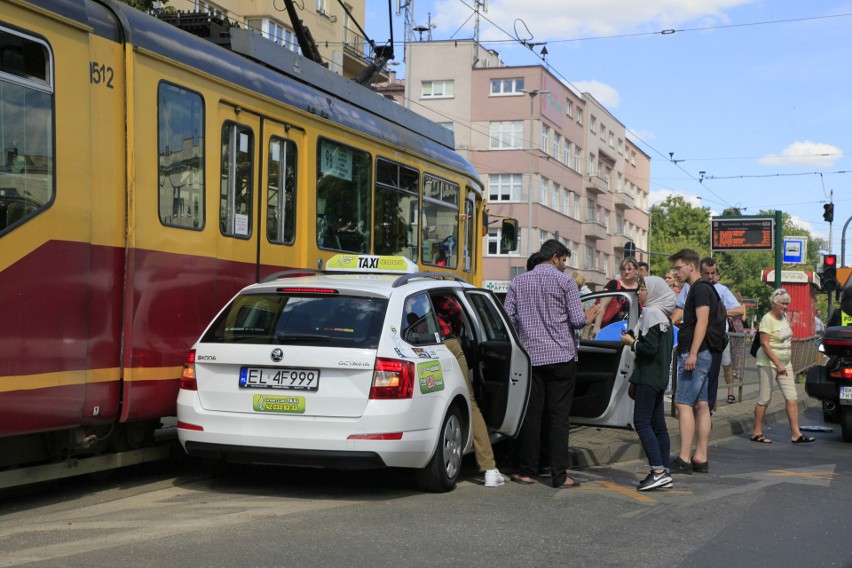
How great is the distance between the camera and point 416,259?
13.0 meters

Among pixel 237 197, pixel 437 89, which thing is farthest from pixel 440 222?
pixel 437 89

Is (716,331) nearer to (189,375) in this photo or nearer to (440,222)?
(440,222)

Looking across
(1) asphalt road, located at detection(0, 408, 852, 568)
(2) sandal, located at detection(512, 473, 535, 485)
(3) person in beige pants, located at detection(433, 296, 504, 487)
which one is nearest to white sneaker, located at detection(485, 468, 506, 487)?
(3) person in beige pants, located at detection(433, 296, 504, 487)

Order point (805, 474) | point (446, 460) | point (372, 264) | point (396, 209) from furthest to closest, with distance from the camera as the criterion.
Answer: point (396, 209), point (805, 474), point (372, 264), point (446, 460)

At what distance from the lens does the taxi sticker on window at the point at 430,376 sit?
25.2 feet

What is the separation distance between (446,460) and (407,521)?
1199mm

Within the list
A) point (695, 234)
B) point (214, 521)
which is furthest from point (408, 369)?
point (695, 234)

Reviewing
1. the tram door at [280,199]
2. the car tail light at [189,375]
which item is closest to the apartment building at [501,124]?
the tram door at [280,199]

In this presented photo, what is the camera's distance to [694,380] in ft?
32.3

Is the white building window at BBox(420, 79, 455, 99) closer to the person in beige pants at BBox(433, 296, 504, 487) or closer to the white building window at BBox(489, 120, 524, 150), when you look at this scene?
the white building window at BBox(489, 120, 524, 150)

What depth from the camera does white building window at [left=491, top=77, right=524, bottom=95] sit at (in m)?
58.8

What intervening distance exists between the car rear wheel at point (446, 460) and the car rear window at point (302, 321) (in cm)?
95

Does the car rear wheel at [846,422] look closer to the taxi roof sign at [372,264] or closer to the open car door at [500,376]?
the open car door at [500,376]

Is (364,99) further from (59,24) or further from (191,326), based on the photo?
(59,24)
